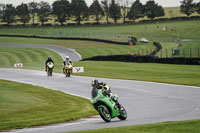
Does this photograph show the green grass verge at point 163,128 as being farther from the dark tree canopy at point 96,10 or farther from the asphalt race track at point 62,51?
the dark tree canopy at point 96,10

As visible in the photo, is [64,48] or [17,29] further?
[17,29]

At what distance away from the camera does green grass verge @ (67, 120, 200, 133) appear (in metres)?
11.8

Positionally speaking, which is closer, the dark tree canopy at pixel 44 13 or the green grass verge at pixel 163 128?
the green grass verge at pixel 163 128

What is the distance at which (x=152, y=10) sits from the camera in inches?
6294

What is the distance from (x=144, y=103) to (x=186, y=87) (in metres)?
→ 6.35

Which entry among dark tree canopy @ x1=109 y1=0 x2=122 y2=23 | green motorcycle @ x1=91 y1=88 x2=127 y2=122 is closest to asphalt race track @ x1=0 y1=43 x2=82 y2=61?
green motorcycle @ x1=91 y1=88 x2=127 y2=122

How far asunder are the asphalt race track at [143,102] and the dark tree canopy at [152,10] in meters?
132

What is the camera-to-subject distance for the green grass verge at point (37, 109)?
564 inches

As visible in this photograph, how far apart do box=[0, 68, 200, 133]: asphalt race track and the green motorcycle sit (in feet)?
0.91

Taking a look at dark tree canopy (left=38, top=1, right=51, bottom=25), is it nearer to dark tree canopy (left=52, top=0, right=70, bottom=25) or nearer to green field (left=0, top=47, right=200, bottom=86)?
dark tree canopy (left=52, top=0, right=70, bottom=25)

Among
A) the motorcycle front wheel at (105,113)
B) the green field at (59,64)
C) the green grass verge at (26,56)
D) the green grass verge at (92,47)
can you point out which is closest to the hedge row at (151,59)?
the green field at (59,64)

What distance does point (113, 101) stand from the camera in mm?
14547

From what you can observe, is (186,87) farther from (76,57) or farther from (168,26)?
(168,26)

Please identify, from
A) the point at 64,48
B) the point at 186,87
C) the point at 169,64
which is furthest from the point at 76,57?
the point at 186,87
